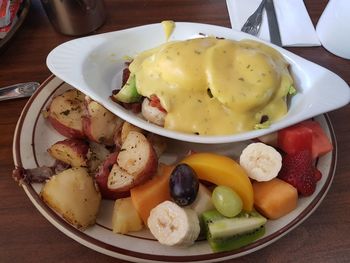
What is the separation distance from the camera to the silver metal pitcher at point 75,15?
1376mm

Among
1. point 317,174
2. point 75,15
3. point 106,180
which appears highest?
point 75,15

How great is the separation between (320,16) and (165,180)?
1.11m

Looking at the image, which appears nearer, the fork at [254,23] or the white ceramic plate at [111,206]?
the white ceramic plate at [111,206]

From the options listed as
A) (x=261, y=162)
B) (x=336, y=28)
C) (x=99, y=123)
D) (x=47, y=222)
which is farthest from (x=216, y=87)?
(x=336, y=28)

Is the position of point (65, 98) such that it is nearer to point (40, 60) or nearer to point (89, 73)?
point (89, 73)

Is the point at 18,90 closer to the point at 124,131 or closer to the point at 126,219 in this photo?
the point at 124,131

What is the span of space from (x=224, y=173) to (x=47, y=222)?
48 cm

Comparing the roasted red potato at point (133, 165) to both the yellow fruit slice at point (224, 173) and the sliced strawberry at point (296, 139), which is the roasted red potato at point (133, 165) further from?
the sliced strawberry at point (296, 139)

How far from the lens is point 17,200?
1.01 metres

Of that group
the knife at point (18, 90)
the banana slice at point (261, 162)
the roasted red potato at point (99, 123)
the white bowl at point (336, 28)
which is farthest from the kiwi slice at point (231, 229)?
the white bowl at point (336, 28)

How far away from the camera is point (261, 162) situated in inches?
36.3

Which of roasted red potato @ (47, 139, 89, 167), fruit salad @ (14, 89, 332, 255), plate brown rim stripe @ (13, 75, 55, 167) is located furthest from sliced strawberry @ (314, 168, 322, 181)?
plate brown rim stripe @ (13, 75, 55, 167)

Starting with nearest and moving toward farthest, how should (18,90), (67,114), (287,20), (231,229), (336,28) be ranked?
(231,229) → (67,114) → (18,90) → (336,28) → (287,20)

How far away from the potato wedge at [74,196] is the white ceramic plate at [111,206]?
2cm
